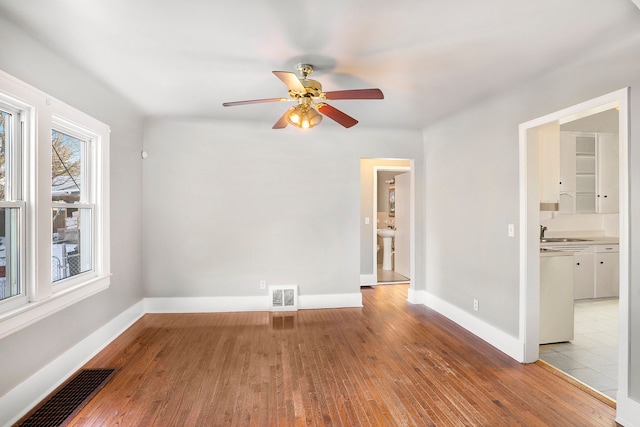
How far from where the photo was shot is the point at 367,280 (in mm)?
5770

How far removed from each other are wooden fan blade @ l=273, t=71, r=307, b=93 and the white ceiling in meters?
0.25

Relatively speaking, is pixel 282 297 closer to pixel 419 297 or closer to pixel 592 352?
pixel 419 297

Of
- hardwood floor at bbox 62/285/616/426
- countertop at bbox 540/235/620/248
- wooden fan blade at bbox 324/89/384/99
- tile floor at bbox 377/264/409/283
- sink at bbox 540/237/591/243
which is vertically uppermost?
wooden fan blade at bbox 324/89/384/99

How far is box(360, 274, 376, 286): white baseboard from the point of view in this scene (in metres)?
5.76

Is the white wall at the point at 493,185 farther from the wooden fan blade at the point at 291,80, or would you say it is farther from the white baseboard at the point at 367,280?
the wooden fan blade at the point at 291,80

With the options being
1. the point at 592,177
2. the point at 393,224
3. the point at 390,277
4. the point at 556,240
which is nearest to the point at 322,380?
the point at 390,277

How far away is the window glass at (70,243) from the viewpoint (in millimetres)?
2684

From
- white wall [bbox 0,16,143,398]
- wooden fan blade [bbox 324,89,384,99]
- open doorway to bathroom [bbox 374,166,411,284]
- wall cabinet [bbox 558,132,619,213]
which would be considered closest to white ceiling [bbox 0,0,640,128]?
white wall [bbox 0,16,143,398]

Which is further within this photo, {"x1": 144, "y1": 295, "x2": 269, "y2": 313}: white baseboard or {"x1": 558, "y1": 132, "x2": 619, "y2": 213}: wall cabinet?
{"x1": 558, "y1": 132, "x2": 619, "y2": 213}: wall cabinet

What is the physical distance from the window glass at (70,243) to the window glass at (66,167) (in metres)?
0.13

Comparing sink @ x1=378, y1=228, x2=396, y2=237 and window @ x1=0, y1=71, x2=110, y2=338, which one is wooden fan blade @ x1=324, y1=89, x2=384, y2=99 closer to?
window @ x1=0, y1=71, x2=110, y2=338

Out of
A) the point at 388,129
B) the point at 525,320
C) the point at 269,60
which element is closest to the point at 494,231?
the point at 525,320

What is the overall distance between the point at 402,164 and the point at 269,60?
4.11 meters

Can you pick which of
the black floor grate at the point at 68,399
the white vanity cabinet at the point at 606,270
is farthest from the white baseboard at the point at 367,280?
the black floor grate at the point at 68,399
